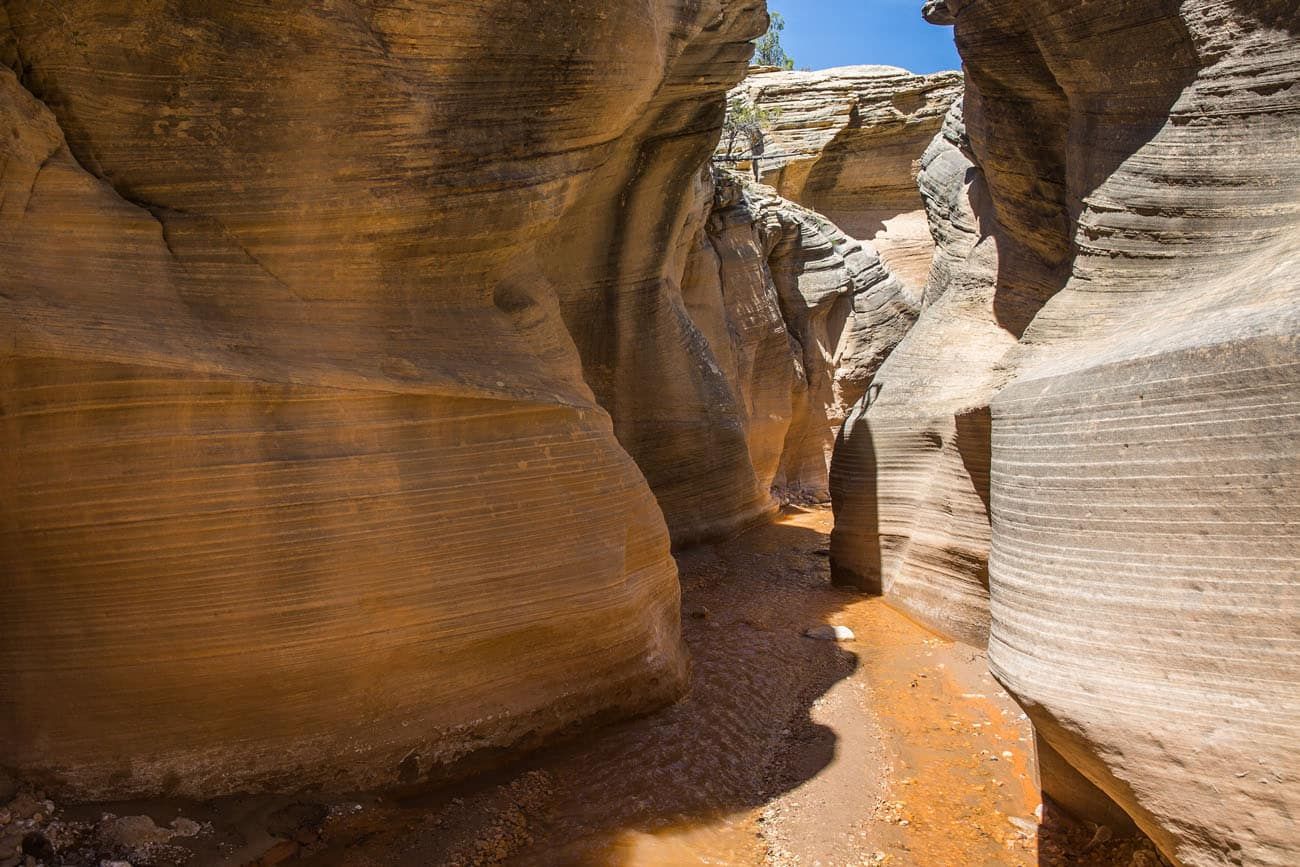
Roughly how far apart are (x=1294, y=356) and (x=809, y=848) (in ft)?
9.25

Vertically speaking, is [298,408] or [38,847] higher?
[298,408]

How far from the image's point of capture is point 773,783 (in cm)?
522

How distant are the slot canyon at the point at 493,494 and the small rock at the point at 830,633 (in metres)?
0.82

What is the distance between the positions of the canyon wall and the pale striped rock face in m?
2.36

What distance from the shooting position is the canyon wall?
130 inches

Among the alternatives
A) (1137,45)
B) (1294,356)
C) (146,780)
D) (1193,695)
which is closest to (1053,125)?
(1137,45)

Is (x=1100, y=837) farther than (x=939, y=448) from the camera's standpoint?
No

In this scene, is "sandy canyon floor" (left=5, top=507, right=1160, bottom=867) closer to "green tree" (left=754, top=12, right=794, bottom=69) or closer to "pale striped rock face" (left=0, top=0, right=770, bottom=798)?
"pale striped rock face" (left=0, top=0, right=770, bottom=798)

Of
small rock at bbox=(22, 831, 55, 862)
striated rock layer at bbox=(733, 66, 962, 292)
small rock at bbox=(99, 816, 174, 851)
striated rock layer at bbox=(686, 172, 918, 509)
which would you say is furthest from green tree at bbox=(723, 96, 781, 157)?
small rock at bbox=(22, 831, 55, 862)

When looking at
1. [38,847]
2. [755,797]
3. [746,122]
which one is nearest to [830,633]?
[755,797]

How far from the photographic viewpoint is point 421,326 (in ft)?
16.9

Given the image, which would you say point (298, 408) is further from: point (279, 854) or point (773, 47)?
point (773, 47)

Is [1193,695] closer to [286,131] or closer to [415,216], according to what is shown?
[415,216]

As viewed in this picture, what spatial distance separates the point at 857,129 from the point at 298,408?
56.5ft
